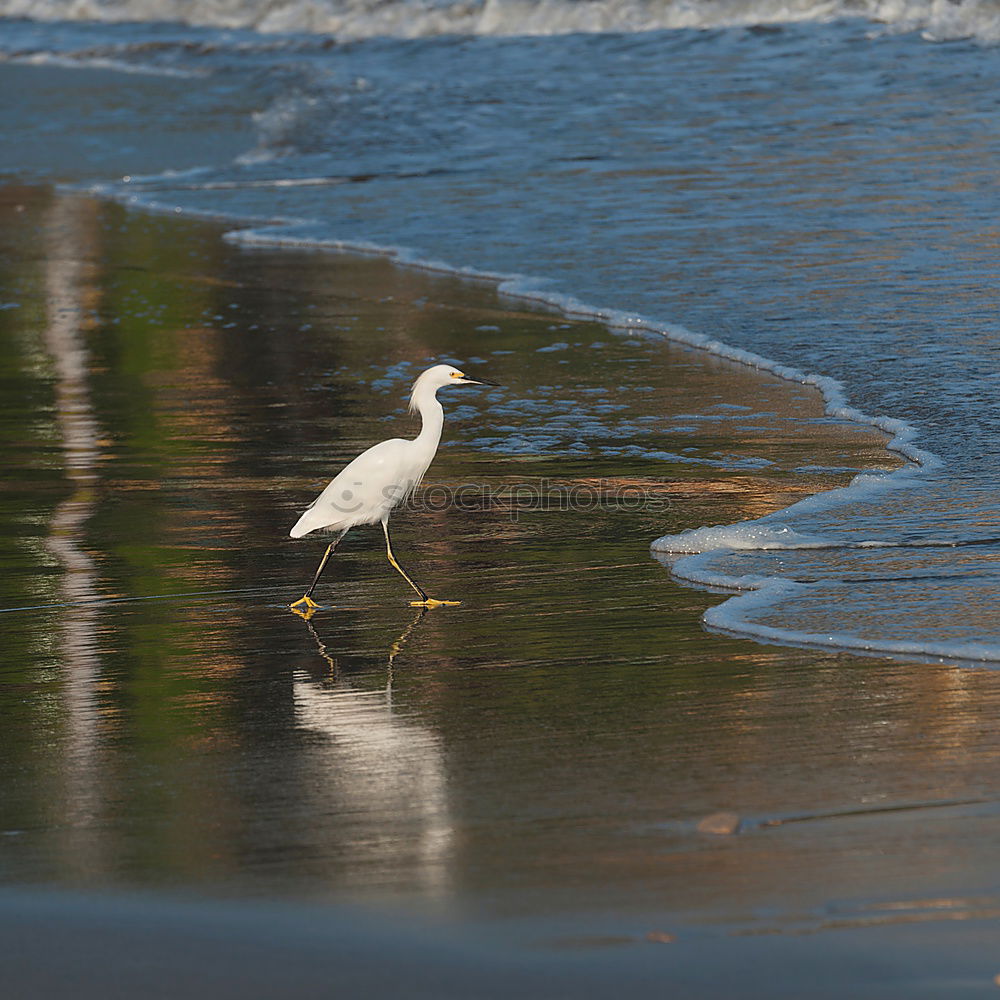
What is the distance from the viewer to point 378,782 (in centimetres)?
388

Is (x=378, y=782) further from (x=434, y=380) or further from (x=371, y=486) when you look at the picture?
(x=434, y=380)

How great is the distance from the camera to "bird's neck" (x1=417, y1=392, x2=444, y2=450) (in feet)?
19.1

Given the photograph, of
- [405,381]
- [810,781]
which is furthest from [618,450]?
[810,781]

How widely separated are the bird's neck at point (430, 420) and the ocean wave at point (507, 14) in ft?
51.9

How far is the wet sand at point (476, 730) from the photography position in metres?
3.14

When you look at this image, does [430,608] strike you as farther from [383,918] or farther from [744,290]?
[744,290]

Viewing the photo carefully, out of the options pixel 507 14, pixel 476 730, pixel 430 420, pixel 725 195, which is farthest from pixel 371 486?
pixel 507 14

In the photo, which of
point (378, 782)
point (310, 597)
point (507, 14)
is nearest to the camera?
point (378, 782)

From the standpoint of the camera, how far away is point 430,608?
533cm

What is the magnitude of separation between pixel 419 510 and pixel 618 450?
110 cm

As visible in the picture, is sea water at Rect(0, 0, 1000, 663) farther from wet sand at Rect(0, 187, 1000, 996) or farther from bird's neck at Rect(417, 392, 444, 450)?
bird's neck at Rect(417, 392, 444, 450)

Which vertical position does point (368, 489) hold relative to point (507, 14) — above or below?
below

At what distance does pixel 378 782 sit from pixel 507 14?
1007 inches

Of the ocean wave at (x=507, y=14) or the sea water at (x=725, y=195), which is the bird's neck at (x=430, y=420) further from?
the ocean wave at (x=507, y=14)
